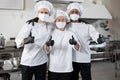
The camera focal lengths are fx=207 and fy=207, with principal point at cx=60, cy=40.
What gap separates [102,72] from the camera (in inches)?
188

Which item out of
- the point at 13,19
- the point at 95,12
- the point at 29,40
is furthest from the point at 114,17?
the point at 29,40

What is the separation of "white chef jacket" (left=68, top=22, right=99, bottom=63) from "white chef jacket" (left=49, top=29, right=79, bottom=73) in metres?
0.18

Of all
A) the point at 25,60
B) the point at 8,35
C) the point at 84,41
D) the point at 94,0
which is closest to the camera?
the point at 25,60

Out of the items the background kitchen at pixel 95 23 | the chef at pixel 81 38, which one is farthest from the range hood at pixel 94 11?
the chef at pixel 81 38

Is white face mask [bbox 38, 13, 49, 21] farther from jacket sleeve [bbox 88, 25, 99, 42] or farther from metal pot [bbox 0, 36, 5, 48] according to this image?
metal pot [bbox 0, 36, 5, 48]

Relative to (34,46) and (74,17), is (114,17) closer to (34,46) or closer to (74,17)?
(74,17)

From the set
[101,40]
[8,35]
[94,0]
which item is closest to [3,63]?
[101,40]

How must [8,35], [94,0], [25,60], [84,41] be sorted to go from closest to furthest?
[25,60] → [84,41] → [8,35] → [94,0]

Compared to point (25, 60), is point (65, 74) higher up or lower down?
lower down

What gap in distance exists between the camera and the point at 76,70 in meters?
2.46

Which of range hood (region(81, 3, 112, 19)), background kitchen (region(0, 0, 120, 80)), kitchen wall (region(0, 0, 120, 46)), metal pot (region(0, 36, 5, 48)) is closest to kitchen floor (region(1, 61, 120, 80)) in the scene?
background kitchen (region(0, 0, 120, 80))

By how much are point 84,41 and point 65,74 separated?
1.50 feet

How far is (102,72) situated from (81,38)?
2589 millimetres

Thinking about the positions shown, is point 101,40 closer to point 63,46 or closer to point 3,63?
point 63,46
